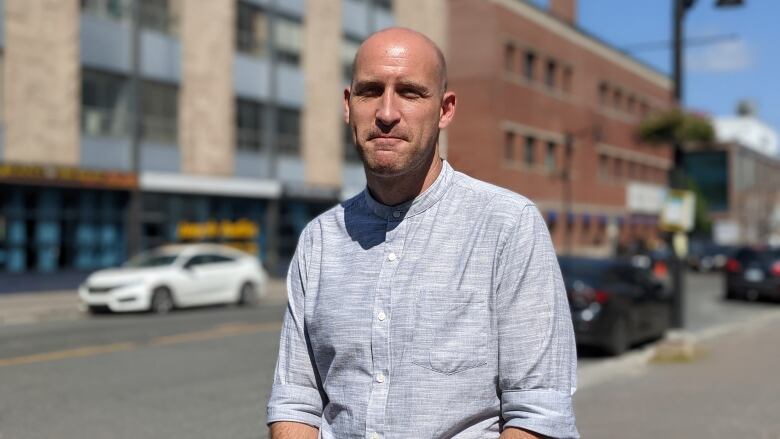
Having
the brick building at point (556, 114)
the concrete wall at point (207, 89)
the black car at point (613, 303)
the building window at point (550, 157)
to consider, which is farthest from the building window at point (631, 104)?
the black car at point (613, 303)

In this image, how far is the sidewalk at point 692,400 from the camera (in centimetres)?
717

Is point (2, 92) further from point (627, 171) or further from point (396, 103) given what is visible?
point (627, 171)

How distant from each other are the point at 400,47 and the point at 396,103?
0.46ft

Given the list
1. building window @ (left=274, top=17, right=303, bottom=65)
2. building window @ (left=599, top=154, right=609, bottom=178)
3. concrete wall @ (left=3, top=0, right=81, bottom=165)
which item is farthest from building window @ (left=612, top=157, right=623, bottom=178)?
concrete wall @ (left=3, top=0, right=81, bottom=165)

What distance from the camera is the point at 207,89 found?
28844 millimetres

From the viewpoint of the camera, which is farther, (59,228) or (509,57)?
(509,57)

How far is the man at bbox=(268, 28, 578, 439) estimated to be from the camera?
2.14 metres

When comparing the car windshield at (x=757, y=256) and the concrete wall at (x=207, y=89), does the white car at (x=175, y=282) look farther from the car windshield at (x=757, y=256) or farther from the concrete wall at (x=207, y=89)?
the car windshield at (x=757, y=256)

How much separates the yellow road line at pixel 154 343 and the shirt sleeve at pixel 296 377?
30.4 feet

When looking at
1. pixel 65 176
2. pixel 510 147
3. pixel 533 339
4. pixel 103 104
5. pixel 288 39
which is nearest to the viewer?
pixel 533 339

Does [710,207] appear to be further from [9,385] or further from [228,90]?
[9,385]

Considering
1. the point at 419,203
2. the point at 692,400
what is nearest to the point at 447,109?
the point at 419,203

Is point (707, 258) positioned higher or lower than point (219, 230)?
lower

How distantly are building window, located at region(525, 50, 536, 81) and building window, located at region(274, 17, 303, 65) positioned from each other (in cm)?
1523
